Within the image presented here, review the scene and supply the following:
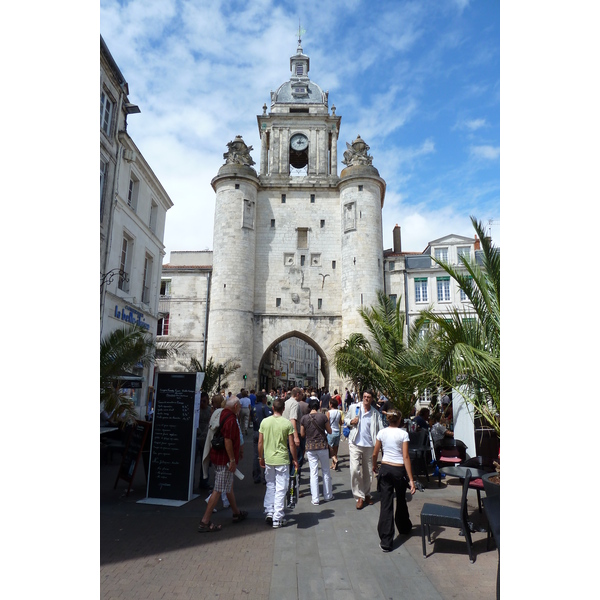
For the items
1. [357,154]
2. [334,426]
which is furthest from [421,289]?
[334,426]

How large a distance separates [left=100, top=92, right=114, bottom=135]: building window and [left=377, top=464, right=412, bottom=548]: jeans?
41.3ft

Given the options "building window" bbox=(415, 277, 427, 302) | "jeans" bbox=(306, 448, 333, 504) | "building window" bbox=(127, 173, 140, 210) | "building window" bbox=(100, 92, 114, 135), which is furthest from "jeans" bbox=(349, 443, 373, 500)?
"building window" bbox=(415, 277, 427, 302)

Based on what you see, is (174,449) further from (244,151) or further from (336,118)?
(336,118)

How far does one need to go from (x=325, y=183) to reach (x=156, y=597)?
27258mm

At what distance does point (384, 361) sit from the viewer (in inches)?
→ 420

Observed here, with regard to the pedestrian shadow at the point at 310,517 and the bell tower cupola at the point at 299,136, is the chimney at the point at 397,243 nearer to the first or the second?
the bell tower cupola at the point at 299,136

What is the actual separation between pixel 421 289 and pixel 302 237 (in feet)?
26.1

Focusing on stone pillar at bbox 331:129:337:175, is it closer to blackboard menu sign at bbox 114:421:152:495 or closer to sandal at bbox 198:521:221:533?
blackboard menu sign at bbox 114:421:152:495

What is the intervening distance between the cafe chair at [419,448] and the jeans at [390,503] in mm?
2951

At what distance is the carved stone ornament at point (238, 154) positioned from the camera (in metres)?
28.5

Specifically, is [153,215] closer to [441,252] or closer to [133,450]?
[133,450]

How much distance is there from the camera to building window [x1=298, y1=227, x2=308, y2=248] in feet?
94.6

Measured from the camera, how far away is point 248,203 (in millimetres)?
27953

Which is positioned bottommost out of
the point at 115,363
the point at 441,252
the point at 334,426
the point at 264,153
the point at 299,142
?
the point at 334,426
